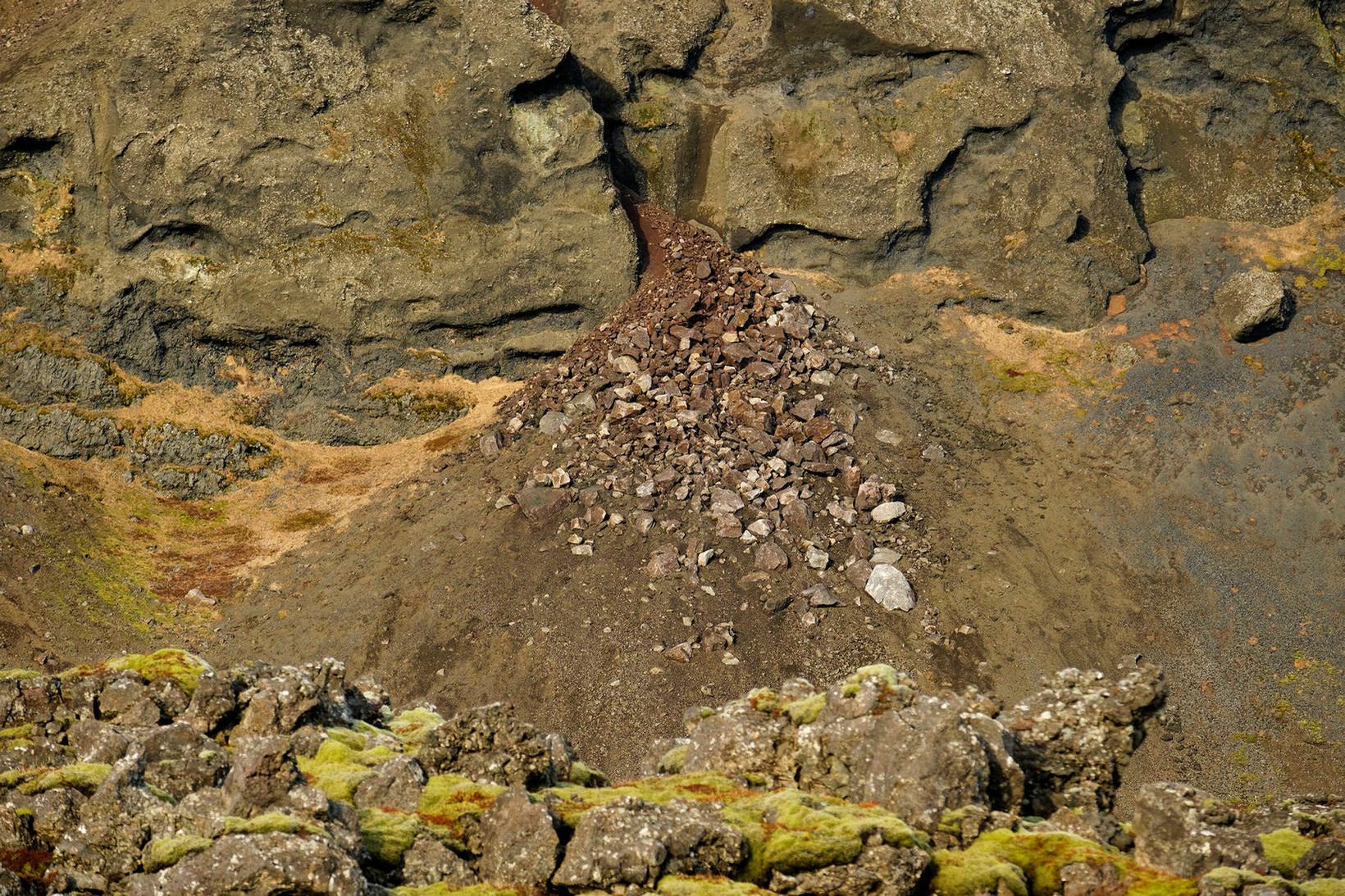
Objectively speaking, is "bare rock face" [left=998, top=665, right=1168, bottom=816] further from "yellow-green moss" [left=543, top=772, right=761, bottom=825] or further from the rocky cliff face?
the rocky cliff face

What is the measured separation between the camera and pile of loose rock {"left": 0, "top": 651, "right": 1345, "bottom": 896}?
17.1 m

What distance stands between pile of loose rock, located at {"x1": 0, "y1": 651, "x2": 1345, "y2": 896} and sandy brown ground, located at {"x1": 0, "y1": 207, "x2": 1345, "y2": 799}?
11.2 metres

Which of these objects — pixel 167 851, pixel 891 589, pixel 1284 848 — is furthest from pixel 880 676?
pixel 891 589

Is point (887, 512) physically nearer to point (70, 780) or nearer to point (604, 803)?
point (604, 803)

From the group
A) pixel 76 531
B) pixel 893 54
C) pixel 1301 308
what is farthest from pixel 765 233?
pixel 76 531

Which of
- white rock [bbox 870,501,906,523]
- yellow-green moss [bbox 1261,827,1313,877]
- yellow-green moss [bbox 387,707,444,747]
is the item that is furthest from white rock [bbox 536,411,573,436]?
yellow-green moss [bbox 1261,827,1313,877]

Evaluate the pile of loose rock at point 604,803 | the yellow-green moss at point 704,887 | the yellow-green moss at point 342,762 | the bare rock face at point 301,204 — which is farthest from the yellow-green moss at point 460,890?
the bare rock face at point 301,204

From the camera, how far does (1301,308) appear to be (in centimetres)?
4462

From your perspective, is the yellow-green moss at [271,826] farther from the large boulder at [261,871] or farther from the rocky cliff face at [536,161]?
the rocky cliff face at [536,161]

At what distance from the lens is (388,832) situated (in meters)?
18.4

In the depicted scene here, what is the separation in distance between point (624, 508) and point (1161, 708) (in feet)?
62.0

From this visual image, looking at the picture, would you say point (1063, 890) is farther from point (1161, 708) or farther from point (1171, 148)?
point (1171, 148)

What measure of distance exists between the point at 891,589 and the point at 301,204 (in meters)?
22.8

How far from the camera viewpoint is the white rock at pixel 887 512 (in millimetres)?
38969
